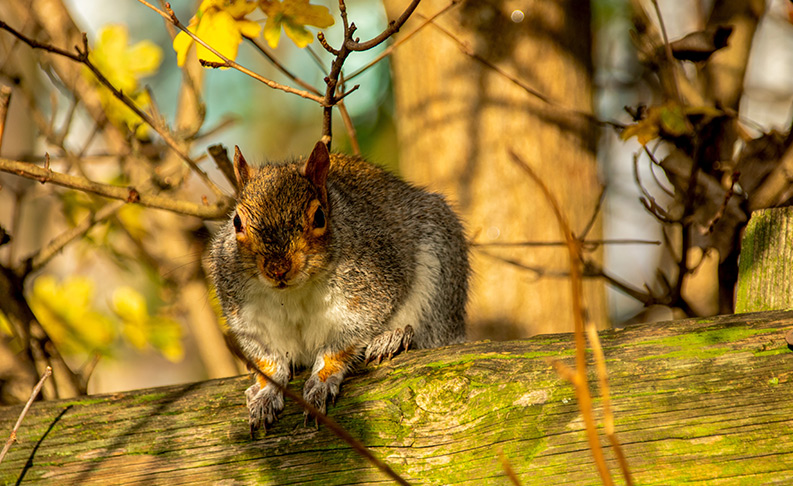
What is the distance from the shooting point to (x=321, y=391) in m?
1.71

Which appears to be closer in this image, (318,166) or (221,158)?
(318,166)

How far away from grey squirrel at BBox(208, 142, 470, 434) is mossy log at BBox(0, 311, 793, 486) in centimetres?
12

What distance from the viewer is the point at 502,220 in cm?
273

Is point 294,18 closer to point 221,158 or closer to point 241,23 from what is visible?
point 241,23

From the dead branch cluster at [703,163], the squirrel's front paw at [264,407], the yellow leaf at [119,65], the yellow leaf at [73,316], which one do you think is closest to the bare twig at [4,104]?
the yellow leaf at [119,65]

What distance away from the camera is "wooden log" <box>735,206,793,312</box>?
1.65 metres

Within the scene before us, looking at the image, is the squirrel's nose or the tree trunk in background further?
the tree trunk in background

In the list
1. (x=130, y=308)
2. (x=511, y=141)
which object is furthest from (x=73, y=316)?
(x=511, y=141)

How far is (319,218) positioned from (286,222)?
0.11m

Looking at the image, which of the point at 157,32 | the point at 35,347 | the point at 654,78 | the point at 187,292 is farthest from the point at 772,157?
the point at 157,32

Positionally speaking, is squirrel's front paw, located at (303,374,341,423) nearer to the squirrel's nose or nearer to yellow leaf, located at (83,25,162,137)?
the squirrel's nose

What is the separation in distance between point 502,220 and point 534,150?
28 centimetres

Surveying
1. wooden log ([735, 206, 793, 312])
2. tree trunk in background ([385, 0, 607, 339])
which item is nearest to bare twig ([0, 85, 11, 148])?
tree trunk in background ([385, 0, 607, 339])

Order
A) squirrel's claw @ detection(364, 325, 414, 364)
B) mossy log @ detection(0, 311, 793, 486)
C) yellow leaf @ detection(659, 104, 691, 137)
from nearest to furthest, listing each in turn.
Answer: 1. mossy log @ detection(0, 311, 793, 486)
2. squirrel's claw @ detection(364, 325, 414, 364)
3. yellow leaf @ detection(659, 104, 691, 137)
